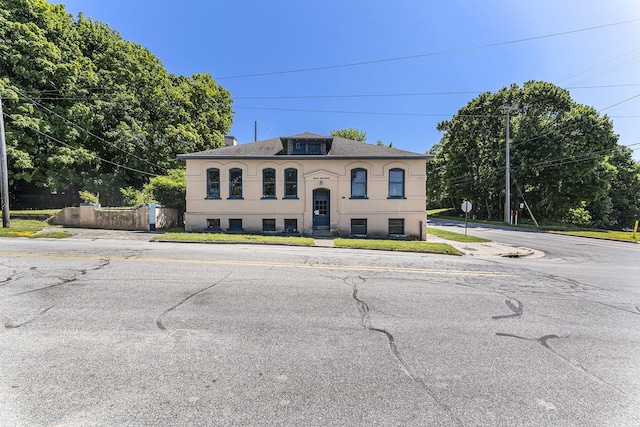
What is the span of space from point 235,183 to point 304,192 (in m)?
4.72

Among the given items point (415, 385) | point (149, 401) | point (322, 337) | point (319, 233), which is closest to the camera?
point (149, 401)

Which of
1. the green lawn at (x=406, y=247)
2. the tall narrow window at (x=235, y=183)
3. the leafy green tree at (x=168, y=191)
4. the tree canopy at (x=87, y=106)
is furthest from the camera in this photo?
the tree canopy at (x=87, y=106)

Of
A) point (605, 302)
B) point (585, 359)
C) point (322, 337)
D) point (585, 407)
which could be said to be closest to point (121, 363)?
point (322, 337)

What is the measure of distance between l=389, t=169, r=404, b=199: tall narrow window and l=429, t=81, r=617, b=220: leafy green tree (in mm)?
22028

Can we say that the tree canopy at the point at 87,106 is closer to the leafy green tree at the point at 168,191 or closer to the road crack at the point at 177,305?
the leafy green tree at the point at 168,191

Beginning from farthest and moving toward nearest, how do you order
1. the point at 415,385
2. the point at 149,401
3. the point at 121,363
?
the point at 121,363, the point at 415,385, the point at 149,401

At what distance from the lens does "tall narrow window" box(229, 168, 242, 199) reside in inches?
765

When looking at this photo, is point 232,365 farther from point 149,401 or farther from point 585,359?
point 585,359

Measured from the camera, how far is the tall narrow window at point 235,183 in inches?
765

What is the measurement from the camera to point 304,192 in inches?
762

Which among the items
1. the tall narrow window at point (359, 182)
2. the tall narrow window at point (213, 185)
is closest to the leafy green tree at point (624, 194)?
the tall narrow window at point (359, 182)

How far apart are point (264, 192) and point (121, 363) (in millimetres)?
16453

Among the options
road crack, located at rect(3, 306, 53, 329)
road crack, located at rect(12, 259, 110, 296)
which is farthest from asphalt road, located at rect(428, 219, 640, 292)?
road crack, located at rect(12, 259, 110, 296)

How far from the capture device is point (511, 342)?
13.8ft
